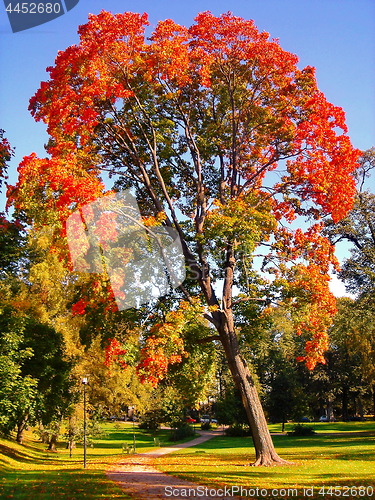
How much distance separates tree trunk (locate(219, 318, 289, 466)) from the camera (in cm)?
1456

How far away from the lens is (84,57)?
50.0ft

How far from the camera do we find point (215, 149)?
18.8 m

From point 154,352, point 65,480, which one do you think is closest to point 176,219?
point 154,352

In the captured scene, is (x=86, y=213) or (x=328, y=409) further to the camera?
(x=328, y=409)

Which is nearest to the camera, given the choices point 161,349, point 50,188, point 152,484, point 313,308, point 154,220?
point 152,484

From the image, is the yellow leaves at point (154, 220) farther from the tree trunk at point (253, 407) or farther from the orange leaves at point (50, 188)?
the tree trunk at point (253, 407)

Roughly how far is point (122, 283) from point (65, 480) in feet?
20.2

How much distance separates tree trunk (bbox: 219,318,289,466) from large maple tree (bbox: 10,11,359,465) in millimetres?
37

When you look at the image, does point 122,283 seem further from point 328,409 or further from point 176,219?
point 328,409

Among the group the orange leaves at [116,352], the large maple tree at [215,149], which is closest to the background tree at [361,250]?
the large maple tree at [215,149]

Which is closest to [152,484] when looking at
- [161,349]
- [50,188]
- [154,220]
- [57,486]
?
[57,486]

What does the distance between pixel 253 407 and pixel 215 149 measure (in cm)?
1032

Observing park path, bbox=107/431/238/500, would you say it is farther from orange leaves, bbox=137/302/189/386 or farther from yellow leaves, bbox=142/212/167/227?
yellow leaves, bbox=142/212/167/227

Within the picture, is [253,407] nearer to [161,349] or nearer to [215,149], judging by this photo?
[161,349]
